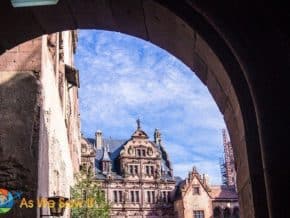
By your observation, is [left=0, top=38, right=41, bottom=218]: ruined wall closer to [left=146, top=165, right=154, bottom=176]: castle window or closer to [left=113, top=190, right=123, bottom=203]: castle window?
[left=113, top=190, right=123, bottom=203]: castle window

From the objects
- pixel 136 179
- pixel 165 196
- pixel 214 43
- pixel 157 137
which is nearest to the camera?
pixel 214 43

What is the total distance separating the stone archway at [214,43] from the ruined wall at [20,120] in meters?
3.50

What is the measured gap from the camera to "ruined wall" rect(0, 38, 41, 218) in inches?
258

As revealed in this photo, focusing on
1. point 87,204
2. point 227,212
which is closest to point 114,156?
point 227,212

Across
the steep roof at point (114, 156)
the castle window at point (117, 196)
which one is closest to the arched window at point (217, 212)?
the steep roof at point (114, 156)

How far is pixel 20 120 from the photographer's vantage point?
6922 mm

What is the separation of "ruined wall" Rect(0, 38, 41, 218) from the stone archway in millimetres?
3496

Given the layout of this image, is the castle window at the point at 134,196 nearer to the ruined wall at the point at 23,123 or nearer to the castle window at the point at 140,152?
the castle window at the point at 140,152

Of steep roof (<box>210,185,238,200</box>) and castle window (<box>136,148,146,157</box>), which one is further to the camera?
steep roof (<box>210,185,238,200</box>)

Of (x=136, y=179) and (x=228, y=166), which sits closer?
(x=136, y=179)

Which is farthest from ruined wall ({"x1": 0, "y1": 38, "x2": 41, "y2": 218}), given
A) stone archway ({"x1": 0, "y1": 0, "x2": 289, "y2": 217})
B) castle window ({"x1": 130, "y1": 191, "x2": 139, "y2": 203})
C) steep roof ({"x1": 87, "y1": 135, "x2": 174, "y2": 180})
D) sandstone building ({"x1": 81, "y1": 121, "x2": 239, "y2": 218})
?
castle window ({"x1": 130, "y1": 191, "x2": 139, "y2": 203})

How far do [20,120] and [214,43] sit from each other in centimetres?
480

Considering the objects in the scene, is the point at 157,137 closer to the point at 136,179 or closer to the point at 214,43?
the point at 136,179

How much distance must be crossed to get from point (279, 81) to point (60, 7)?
159 centimetres
